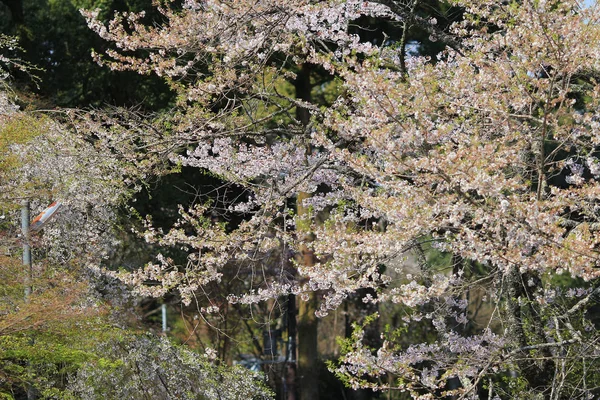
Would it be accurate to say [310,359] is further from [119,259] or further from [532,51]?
[532,51]

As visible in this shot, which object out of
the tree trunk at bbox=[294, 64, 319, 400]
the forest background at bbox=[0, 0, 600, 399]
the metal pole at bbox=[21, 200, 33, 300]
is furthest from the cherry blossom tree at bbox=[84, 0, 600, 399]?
the tree trunk at bbox=[294, 64, 319, 400]

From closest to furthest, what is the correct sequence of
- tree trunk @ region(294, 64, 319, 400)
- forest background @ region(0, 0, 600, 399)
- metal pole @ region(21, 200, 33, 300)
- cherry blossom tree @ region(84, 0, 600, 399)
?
cherry blossom tree @ region(84, 0, 600, 399)
forest background @ region(0, 0, 600, 399)
metal pole @ region(21, 200, 33, 300)
tree trunk @ region(294, 64, 319, 400)

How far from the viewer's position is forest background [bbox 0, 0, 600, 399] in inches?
228

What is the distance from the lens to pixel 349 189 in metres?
7.29

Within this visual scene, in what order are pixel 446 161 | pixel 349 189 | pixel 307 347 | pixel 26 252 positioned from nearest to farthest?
pixel 446 161, pixel 349 189, pixel 26 252, pixel 307 347

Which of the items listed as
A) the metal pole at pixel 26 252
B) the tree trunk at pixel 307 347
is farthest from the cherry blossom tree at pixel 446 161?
the tree trunk at pixel 307 347

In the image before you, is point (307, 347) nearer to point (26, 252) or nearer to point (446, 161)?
point (26, 252)

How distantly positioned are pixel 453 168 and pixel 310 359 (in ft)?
32.6

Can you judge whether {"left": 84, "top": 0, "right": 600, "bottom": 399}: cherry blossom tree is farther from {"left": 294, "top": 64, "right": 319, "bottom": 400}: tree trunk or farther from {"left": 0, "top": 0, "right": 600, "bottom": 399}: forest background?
{"left": 294, "top": 64, "right": 319, "bottom": 400}: tree trunk

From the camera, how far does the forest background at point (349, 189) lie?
A: 580 centimetres

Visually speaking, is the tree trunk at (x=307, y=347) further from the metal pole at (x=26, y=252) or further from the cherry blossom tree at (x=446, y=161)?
the metal pole at (x=26, y=252)

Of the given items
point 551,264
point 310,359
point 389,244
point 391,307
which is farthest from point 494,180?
point 391,307

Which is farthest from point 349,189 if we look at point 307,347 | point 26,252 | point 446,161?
point 307,347

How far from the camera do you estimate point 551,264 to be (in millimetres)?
5309
